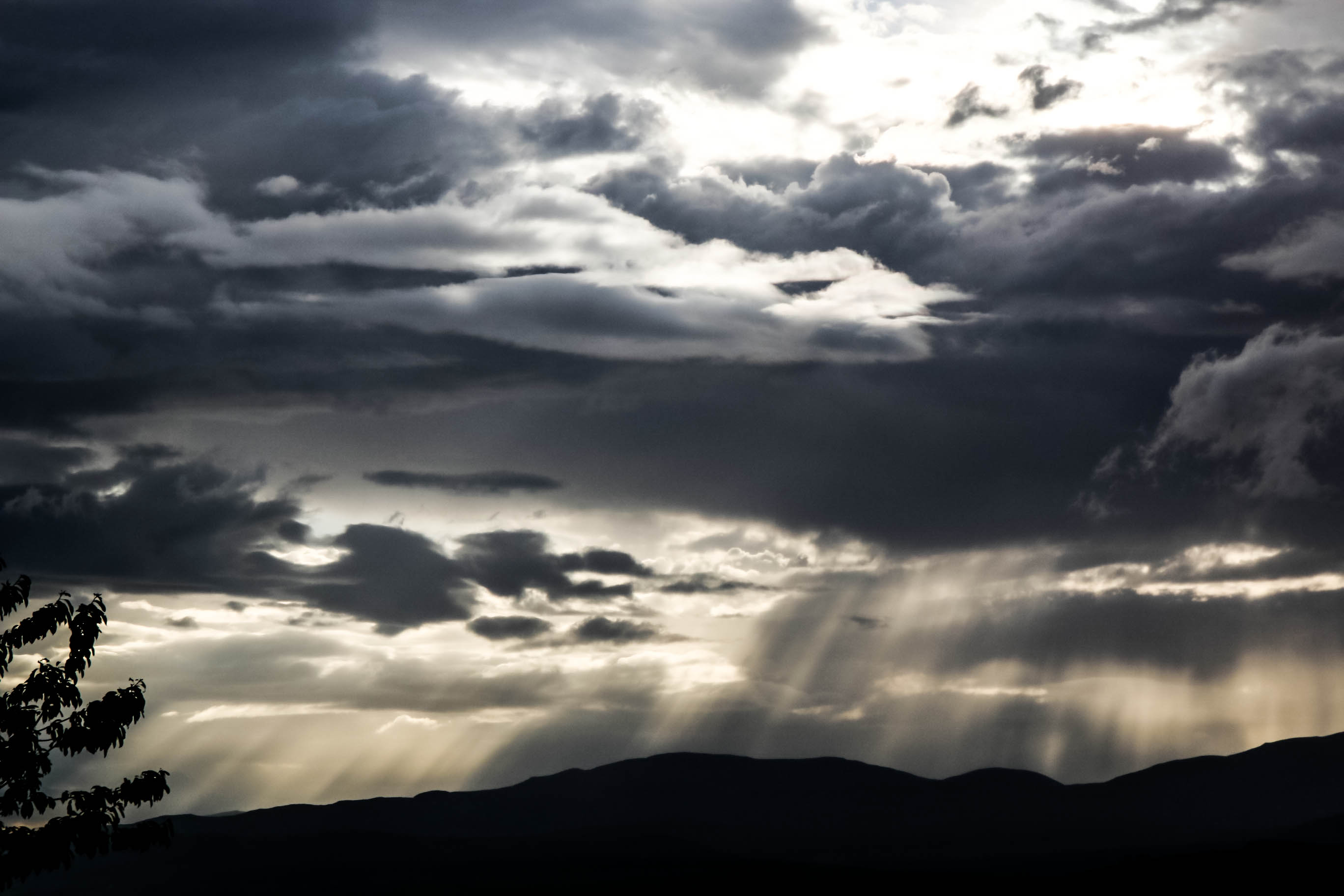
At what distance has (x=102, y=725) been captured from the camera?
34094 millimetres

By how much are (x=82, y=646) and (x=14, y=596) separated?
2.24m

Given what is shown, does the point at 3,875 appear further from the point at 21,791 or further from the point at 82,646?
the point at 82,646

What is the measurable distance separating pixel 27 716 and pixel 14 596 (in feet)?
11.0

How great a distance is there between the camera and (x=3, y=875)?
3139 cm

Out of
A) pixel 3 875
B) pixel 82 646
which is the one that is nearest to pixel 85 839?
pixel 3 875

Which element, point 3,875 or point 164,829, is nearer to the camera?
point 3,875

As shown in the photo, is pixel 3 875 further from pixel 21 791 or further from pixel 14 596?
pixel 14 596

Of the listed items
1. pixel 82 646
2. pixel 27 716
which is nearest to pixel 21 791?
pixel 27 716

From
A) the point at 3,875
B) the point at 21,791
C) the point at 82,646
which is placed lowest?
the point at 3,875

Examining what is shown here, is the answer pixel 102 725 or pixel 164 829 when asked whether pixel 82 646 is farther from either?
pixel 164 829

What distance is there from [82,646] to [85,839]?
5.16 meters

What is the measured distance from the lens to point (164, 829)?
115 feet

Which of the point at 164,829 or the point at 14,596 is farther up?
the point at 14,596

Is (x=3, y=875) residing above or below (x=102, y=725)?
below
